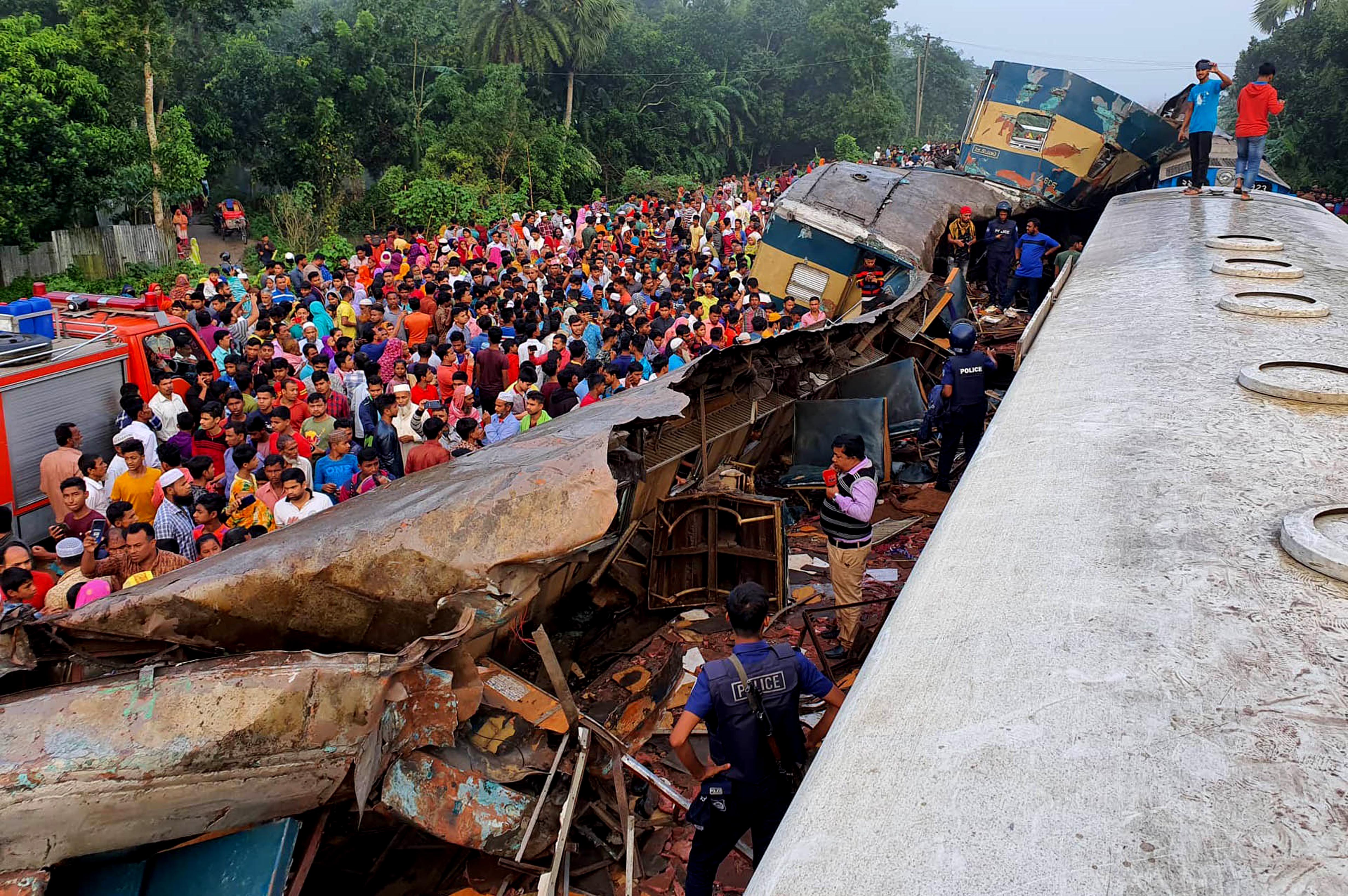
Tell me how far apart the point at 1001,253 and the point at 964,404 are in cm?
652

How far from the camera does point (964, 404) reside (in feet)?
27.1

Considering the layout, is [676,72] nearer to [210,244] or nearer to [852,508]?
[210,244]

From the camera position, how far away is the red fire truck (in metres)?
6.56

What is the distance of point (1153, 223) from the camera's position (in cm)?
1023

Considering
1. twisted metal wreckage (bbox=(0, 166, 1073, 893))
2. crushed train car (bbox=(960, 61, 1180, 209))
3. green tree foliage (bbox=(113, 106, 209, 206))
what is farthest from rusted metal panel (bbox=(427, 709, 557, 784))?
green tree foliage (bbox=(113, 106, 209, 206))

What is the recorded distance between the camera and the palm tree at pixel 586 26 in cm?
2898

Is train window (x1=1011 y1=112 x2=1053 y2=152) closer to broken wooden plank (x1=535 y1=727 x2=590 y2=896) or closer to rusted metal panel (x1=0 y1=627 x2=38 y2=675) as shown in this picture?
broken wooden plank (x1=535 y1=727 x2=590 y2=896)

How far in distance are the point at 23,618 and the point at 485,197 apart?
22817 mm

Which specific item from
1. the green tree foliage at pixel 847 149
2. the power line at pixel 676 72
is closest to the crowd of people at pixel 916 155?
the green tree foliage at pixel 847 149

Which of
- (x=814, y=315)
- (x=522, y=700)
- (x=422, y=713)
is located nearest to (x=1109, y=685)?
(x=422, y=713)

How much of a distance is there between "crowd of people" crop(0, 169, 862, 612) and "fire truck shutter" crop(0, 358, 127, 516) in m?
0.11

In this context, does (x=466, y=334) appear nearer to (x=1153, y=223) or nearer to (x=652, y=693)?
(x=652, y=693)

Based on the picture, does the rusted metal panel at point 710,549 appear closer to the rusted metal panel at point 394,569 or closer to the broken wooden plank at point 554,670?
the rusted metal panel at point 394,569

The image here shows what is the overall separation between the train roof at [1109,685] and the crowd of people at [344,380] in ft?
10.5
